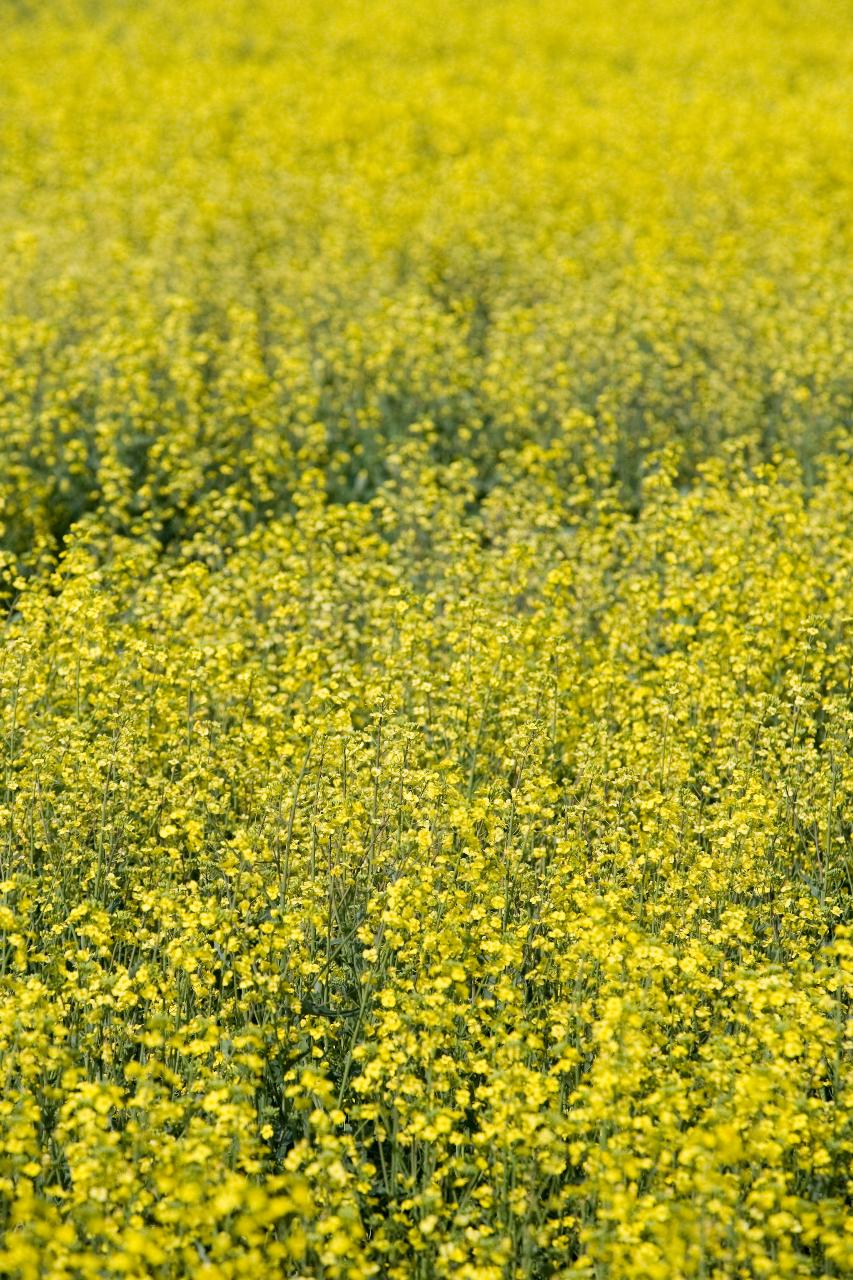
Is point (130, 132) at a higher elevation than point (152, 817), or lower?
higher

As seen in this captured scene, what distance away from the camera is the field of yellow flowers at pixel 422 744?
5.50 metres

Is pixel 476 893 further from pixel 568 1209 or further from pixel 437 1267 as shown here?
pixel 437 1267

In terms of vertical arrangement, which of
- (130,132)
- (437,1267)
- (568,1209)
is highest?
(130,132)

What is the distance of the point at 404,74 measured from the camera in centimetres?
2981

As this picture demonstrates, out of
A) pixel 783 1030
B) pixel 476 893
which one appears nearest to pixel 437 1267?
pixel 783 1030

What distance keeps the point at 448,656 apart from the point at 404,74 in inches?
948

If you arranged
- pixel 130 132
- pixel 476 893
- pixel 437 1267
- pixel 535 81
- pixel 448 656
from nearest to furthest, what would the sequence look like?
pixel 437 1267
pixel 476 893
pixel 448 656
pixel 130 132
pixel 535 81

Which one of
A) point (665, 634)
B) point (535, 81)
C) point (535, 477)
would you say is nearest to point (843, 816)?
point (665, 634)

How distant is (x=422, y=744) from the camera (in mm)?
8016

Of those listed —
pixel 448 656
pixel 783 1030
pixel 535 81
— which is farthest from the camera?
pixel 535 81

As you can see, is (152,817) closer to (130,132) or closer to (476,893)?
(476,893)

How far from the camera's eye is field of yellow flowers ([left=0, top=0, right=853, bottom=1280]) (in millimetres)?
5500

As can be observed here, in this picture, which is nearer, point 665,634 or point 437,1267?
point 437,1267

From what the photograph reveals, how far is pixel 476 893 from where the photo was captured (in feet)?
23.8
